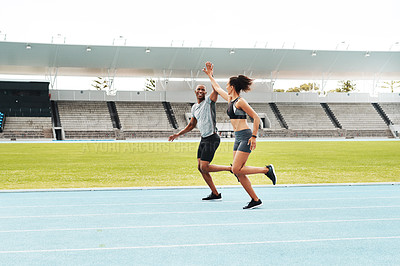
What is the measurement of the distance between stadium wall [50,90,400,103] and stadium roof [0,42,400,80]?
7.76 feet

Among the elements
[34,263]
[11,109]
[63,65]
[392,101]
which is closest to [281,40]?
[392,101]

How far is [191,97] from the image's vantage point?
5322cm

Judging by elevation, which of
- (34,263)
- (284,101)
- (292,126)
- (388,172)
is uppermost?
(284,101)

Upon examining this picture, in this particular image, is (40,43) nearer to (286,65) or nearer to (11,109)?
(11,109)

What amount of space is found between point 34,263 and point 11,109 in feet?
149

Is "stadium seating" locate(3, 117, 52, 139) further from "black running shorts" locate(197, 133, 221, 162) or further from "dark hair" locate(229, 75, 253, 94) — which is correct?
"dark hair" locate(229, 75, 253, 94)

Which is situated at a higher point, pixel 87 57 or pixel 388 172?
pixel 87 57

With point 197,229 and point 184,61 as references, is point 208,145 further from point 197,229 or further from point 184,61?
point 184,61

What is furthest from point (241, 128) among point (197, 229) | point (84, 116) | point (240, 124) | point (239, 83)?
point (84, 116)

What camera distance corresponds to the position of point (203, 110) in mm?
6691

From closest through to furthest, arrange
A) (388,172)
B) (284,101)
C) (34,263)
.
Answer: (34,263), (388,172), (284,101)

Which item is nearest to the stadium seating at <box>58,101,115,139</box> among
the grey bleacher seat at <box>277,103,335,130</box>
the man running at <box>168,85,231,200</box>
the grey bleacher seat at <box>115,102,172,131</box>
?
the grey bleacher seat at <box>115,102,172,131</box>

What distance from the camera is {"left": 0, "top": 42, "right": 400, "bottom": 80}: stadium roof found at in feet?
148

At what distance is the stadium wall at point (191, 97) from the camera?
5050 cm
